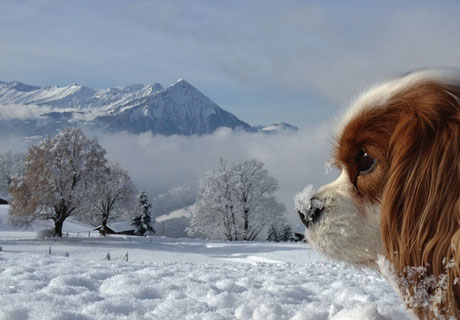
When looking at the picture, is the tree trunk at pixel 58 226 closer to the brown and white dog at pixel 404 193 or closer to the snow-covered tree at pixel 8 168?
the brown and white dog at pixel 404 193

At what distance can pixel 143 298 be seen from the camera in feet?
12.3

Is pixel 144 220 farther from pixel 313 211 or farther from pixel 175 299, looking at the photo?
pixel 313 211

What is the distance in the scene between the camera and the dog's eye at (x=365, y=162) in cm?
207

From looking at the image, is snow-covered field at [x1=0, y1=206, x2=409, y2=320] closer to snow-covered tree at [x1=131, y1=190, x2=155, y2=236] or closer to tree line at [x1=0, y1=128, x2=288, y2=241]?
tree line at [x1=0, y1=128, x2=288, y2=241]

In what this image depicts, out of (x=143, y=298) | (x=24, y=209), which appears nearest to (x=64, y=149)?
(x=24, y=209)

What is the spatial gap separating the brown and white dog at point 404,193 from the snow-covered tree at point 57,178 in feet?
93.9

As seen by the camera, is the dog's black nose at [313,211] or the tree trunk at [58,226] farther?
the tree trunk at [58,226]

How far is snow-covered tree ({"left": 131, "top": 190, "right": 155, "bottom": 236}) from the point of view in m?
50.6

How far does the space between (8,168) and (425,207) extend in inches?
2974

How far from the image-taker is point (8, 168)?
68312 mm

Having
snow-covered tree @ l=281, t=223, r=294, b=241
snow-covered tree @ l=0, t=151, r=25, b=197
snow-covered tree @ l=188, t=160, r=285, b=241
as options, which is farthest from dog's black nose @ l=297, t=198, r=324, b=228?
snow-covered tree @ l=0, t=151, r=25, b=197

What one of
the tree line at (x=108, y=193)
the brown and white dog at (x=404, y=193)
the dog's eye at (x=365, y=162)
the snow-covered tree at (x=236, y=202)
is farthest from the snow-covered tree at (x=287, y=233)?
the dog's eye at (x=365, y=162)

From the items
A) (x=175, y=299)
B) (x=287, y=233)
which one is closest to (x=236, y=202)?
(x=287, y=233)

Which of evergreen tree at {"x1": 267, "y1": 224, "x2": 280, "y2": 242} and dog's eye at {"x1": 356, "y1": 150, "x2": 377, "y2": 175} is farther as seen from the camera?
evergreen tree at {"x1": 267, "y1": 224, "x2": 280, "y2": 242}
